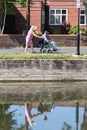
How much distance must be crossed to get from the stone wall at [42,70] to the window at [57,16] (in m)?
26.7

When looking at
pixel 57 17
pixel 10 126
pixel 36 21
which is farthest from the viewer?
pixel 57 17

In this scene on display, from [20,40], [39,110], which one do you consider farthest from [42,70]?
[20,40]

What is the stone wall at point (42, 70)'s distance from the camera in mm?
24078

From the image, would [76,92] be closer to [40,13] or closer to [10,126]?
[10,126]

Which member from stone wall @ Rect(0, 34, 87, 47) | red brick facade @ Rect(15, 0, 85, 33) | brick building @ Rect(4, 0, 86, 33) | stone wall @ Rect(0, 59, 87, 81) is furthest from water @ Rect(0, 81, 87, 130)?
brick building @ Rect(4, 0, 86, 33)

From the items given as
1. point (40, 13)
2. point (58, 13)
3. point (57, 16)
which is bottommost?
point (57, 16)

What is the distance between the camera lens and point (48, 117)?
1565 cm

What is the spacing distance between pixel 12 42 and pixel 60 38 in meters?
3.37

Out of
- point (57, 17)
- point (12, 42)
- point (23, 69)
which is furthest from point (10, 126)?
point (57, 17)

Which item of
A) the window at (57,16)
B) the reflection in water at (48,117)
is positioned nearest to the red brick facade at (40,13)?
the window at (57,16)

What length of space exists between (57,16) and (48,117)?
36.0 m

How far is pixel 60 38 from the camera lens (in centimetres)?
3666

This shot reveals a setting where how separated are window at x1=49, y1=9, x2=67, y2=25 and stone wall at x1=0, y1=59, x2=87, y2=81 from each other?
1050 inches

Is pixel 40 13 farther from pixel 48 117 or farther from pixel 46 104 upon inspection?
pixel 48 117
